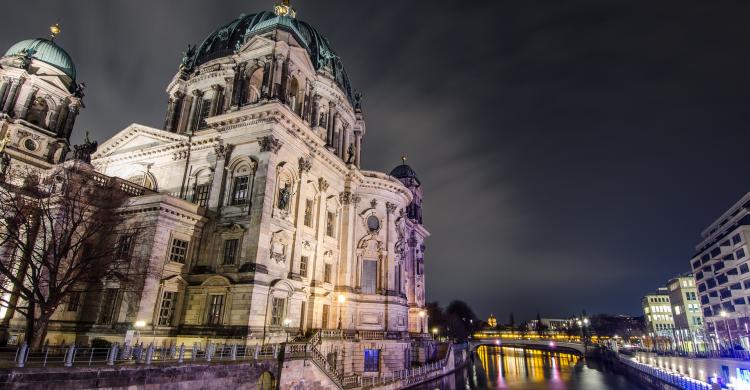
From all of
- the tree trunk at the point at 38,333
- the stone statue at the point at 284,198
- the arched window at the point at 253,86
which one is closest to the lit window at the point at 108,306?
the tree trunk at the point at 38,333

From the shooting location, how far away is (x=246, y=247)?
92.0 feet

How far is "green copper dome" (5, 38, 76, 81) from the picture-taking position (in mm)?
43438

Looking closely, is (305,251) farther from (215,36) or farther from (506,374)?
(506,374)

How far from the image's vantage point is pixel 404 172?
74.5 m

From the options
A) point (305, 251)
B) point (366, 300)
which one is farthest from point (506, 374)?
point (305, 251)

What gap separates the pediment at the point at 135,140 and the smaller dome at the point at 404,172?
42.6 meters

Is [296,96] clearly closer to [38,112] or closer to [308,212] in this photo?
[308,212]

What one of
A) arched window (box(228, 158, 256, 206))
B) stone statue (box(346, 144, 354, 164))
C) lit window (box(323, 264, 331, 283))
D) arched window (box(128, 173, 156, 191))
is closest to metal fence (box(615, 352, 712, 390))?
lit window (box(323, 264, 331, 283))

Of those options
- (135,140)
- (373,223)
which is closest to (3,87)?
(135,140)

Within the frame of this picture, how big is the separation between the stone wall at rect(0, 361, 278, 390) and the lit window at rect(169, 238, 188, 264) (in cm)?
1186

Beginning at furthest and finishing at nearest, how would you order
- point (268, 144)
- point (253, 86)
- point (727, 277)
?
point (727, 277)
point (253, 86)
point (268, 144)

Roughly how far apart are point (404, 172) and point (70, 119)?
5002 cm

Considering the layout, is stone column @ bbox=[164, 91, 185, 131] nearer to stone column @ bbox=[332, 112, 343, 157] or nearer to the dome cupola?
the dome cupola

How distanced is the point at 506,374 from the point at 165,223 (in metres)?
54.0
